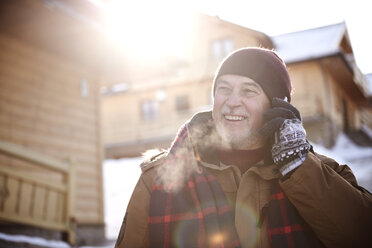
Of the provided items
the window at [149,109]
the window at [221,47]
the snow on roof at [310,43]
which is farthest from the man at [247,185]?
the window at [149,109]

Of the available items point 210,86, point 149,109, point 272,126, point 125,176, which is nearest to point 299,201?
point 272,126

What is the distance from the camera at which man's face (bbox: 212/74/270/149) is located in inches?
95.7

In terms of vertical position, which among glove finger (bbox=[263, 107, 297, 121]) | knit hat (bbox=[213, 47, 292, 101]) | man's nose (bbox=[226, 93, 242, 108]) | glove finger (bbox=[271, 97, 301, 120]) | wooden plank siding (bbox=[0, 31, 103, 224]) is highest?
wooden plank siding (bbox=[0, 31, 103, 224])

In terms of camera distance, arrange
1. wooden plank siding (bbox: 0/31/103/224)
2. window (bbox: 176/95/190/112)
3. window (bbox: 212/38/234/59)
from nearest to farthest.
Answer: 1. wooden plank siding (bbox: 0/31/103/224)
2. window (bbox: 212/38/234/59)
3. window (bbox: 176/95/190/112)

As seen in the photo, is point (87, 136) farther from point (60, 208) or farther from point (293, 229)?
point (293, 229)

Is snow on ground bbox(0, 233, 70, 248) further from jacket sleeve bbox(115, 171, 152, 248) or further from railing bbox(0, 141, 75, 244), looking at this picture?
jacket sleeve bbox(115, 171, 152, 248)

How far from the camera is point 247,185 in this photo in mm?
2266

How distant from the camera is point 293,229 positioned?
7.12 feet

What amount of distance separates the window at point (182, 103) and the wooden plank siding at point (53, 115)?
15.0 m

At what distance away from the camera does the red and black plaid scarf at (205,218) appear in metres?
2.16

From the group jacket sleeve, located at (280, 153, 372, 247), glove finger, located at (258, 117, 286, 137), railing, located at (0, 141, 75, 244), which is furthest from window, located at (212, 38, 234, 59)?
jacket sleeve, located at (280, 153, 372, 247)

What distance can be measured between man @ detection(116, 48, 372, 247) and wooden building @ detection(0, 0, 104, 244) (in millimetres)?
4391

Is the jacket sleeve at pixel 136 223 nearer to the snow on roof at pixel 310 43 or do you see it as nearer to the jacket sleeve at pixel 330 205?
the jacket sleeve at pixel 330 205

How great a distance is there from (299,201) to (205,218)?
19.1 inches
